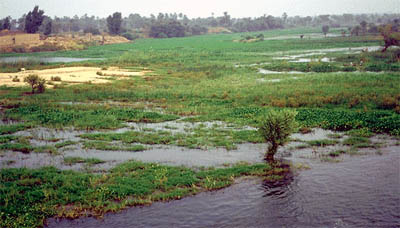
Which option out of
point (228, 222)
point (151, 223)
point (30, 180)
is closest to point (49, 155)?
point (30, 180)

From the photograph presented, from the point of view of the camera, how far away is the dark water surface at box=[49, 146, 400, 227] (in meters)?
9.74

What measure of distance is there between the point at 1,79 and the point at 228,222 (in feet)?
99.3

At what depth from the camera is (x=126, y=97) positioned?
25.3 meters

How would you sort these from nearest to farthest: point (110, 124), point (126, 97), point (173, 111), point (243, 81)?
point (110, 124) < point (173, 111) < point (126, 97) < point (243, 81)

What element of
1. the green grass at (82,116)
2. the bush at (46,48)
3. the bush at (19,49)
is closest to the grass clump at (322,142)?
the green grass at (82,116)

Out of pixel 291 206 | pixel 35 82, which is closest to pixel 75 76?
pixel 35 82

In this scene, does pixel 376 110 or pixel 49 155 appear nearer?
pixel 49 155

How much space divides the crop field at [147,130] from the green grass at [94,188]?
34 mm

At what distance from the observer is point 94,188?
11.3 m

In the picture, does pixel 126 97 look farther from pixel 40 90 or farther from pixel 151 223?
pixel 151 223

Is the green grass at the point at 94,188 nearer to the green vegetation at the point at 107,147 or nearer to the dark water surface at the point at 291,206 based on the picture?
the dark water surface at the point at 291,206

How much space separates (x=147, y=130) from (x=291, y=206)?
9230 millimetres

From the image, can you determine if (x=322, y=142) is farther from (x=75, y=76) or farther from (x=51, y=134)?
(x=75, y=76)

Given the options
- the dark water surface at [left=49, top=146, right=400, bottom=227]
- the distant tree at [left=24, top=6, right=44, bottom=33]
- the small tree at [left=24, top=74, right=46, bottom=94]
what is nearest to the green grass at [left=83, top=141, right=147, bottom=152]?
the dark water surface at [left=49, top=146, right=400, bottom=227]
